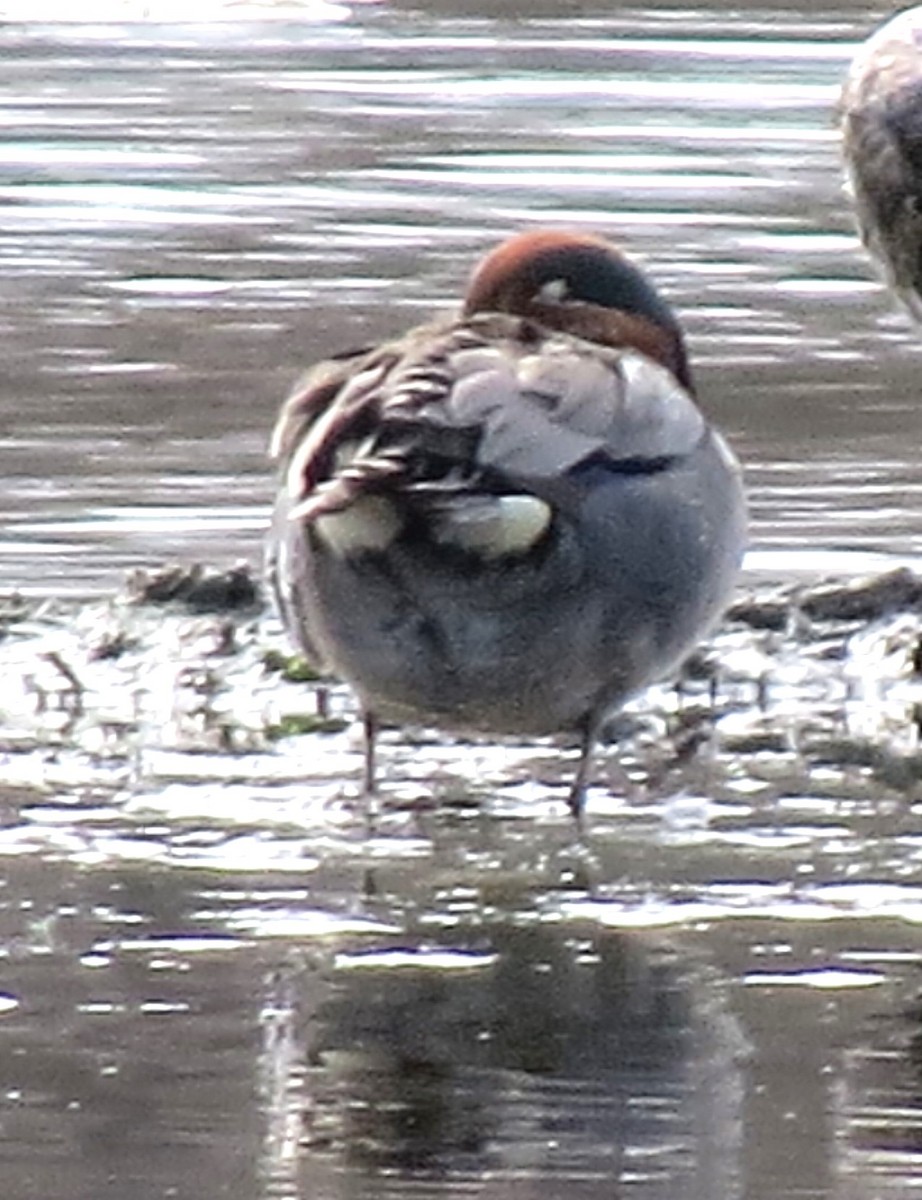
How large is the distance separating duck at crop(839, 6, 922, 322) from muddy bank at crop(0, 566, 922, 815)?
1371mm

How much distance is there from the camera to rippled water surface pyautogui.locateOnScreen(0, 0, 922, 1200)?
4.91m

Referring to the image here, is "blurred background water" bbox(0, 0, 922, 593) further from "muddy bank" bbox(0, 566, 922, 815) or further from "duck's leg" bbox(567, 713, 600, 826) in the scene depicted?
"duck's leg" bbox(567, 713, 600, 826)

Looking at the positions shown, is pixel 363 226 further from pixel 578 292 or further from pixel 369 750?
pixel 369 750

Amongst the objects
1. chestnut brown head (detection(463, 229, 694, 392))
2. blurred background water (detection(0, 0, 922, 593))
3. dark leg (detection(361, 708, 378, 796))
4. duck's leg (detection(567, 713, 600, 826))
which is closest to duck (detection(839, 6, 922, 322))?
blurred background water (detection(0, 0, 922, 593))

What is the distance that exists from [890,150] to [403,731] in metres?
2.47

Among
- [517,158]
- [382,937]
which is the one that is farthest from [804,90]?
[382,937]

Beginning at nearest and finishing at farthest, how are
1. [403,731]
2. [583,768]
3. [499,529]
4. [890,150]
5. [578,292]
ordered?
[499,529]
[583,768]
[403,731]
[578,292]
[890,150]

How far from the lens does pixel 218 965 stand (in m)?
5.59

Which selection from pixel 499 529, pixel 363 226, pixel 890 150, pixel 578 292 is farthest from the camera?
pixel 363 226

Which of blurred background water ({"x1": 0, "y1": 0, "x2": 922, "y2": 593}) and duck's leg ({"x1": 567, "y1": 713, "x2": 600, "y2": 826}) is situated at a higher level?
duck's leg ({"x1": 567, "y1": 713, "x2": 600, "y2": 826})

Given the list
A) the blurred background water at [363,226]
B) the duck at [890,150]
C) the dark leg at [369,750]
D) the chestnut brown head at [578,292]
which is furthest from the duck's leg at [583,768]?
the duck at [890,150]

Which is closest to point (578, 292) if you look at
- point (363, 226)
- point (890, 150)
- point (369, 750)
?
point (369, 750)

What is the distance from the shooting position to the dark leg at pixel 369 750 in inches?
260

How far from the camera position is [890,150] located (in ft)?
29.9
